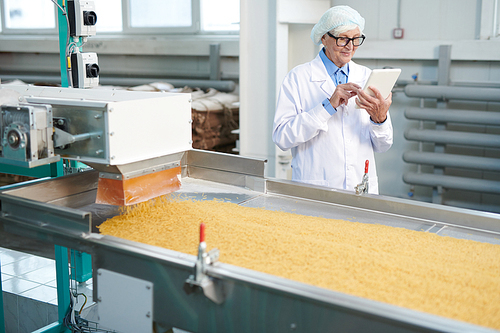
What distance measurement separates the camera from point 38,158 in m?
1.46

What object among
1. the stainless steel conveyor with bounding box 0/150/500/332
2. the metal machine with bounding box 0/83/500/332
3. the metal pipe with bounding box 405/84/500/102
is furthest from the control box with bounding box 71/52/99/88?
the metal pipe with bounding box 405/84/500/102

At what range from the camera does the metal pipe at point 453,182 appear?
3.28m

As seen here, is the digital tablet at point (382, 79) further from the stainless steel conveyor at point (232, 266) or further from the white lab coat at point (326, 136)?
the stainless steel conveyor at point (232, 266)

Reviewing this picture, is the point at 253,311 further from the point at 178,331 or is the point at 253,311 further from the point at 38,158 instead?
the point at 38,158

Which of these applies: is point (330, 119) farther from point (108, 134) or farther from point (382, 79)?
point (108, 134)

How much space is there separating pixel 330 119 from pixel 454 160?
1724 mm

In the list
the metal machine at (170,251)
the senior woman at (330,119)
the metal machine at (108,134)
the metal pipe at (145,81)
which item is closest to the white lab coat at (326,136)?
the senior woman at (330,119)

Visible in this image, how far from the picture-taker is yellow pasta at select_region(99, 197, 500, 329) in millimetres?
1122

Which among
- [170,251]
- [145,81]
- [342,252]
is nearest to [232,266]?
[170,251]

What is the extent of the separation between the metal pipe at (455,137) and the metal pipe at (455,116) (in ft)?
0.28

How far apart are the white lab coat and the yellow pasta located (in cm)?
43

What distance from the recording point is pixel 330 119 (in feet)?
6.77

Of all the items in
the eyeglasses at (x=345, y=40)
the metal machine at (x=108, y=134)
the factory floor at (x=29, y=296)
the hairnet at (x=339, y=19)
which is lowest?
the factory floor at (x=29, y=296)

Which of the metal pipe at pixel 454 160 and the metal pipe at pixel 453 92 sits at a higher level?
the metal pipe at pixel 453 92
